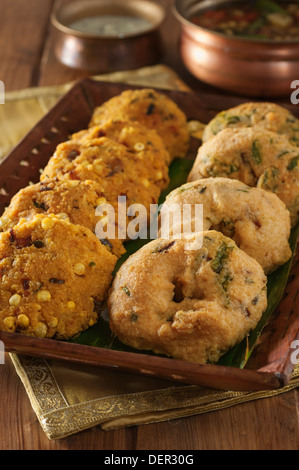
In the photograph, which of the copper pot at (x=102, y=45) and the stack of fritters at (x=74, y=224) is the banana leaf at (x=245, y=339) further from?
the copper pot at (x=102, y=45)

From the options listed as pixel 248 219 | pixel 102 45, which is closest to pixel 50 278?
pixel 248 219

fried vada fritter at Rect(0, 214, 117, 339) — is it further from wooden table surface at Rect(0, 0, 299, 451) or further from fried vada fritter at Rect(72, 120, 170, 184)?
fried vada fritter at Rect(72, 120, 170, 184)

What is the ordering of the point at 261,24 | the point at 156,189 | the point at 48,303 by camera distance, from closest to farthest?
the point at 48,303
the point at 156,189
the point at 261,24

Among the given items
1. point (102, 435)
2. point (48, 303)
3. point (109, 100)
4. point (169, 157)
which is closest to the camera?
point (102, 435)

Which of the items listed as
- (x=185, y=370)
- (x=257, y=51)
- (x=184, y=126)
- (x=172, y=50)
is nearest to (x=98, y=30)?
(x=172, y=50)

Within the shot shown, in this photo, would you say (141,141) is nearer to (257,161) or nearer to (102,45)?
(257,161)

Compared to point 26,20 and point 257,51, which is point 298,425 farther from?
point 26,20
